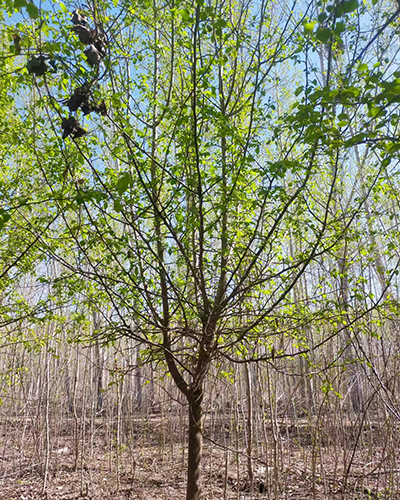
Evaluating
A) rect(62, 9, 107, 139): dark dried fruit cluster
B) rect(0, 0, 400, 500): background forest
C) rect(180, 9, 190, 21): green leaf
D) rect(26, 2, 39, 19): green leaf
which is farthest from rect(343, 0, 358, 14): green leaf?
rect(62, 9, 107, 139): dark dried fruit cluster

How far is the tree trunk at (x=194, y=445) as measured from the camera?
9.86ft

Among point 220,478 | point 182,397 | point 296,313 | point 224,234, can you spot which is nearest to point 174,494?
point 220,478

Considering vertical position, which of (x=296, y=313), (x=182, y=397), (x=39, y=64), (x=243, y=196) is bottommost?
(x=182, y=397)

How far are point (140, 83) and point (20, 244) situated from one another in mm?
2036

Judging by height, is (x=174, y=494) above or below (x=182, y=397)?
below

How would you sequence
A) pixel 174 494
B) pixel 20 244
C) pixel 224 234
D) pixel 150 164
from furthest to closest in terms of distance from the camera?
pixel 174 494, pixel 20 244, pixel 150 164, pixel 224 234

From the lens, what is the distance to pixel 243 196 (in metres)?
2.80

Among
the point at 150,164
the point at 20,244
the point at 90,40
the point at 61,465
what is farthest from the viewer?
the point at 61,465

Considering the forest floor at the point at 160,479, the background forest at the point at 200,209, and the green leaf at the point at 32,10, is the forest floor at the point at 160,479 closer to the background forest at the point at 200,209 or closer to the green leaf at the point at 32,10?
the background forest at the point at 200,209

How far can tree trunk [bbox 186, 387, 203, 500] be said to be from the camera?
3.01m

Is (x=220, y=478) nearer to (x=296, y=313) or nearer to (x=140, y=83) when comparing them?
(x=296, y=313)

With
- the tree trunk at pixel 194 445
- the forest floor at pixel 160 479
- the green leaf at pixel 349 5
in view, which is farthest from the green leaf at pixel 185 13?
the forest floor at pixel 160 479

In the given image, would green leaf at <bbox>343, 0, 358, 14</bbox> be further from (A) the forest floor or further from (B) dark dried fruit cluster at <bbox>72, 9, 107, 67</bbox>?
(A) the forest floor

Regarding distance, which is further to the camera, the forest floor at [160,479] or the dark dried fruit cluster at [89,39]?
the forest floor at [160,479]
